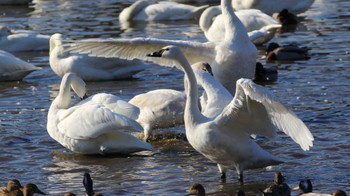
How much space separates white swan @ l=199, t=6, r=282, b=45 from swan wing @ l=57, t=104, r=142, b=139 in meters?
6.56

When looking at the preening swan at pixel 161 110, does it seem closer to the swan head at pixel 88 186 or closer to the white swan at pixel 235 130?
the white swan at pixel 235 130

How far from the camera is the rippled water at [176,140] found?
9.83 m

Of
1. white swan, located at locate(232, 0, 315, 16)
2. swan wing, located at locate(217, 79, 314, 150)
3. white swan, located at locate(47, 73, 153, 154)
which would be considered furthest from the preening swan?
white swan, located at locate(232, 0, 315, 16)

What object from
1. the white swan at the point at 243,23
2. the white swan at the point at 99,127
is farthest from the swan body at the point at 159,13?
the white swan at the point at 99,127

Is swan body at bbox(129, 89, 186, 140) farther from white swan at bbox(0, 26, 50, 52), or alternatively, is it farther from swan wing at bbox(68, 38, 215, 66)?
white swan at bbox(0, 26, 50, 52)

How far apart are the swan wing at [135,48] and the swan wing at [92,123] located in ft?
3.77

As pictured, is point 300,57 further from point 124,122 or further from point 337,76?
point 124,122

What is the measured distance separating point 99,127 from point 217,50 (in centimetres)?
250

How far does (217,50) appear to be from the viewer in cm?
1260

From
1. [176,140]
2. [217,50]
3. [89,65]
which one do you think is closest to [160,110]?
[176,140]

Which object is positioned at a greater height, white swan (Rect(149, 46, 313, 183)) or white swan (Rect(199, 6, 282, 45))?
white swan (Rect(149, 46, 313, 183))

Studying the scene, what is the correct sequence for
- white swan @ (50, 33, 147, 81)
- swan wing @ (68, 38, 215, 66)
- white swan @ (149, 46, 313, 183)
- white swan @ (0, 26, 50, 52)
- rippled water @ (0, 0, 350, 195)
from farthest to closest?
white swan @ (0, 26, 50, 52), white swan @ (50, 33, 147, 81), swan wing @ (68, 38, 215, 66), rippled water @ (0, 0, 350, 195), white swan @ (149, 46, 313, 183)

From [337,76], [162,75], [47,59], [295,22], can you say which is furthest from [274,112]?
[295,22]

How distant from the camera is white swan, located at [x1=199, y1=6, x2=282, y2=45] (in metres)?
17.6
